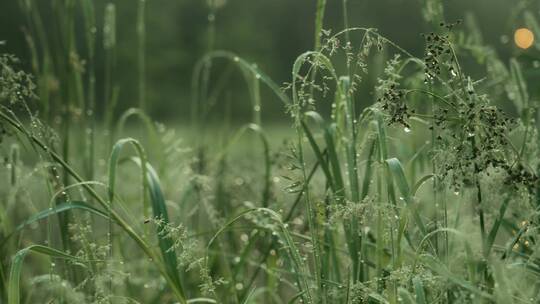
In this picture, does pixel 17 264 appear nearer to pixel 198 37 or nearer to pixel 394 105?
pixel 394 105

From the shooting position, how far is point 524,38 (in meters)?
2.13

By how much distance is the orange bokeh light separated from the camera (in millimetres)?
2046

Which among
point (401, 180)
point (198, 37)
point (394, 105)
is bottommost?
point (198, 37)

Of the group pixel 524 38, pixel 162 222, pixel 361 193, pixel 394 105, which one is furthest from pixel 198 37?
pixel 394 105

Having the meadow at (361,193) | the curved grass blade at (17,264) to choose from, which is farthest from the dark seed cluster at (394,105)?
the curved grass blade at (17,264)

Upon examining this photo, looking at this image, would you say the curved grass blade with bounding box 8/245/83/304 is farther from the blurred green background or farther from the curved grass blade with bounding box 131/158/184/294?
A: the blurred green background

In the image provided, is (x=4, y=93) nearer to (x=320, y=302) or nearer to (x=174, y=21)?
(x=320, y=302)

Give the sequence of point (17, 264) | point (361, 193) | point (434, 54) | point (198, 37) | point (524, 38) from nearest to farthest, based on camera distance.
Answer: point (434, 54), point (17, 264), point (361, 193), point (524, 38), point (198, 37)

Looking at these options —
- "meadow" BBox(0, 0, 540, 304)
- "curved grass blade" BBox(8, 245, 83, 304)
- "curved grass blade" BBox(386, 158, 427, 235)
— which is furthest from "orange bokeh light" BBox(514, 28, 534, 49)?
"curved grass blade" BBox(8, 245, 83, 304)

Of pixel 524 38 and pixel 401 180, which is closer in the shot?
pixel 401 180

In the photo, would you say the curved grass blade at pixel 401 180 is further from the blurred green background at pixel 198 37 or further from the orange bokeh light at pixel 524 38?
the blurred green background at pixel 198 37

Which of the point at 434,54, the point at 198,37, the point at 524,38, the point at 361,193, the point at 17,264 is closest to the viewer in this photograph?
the point at 434,54

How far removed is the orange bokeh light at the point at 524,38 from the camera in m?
2.05

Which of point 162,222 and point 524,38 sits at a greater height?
point 524,38
